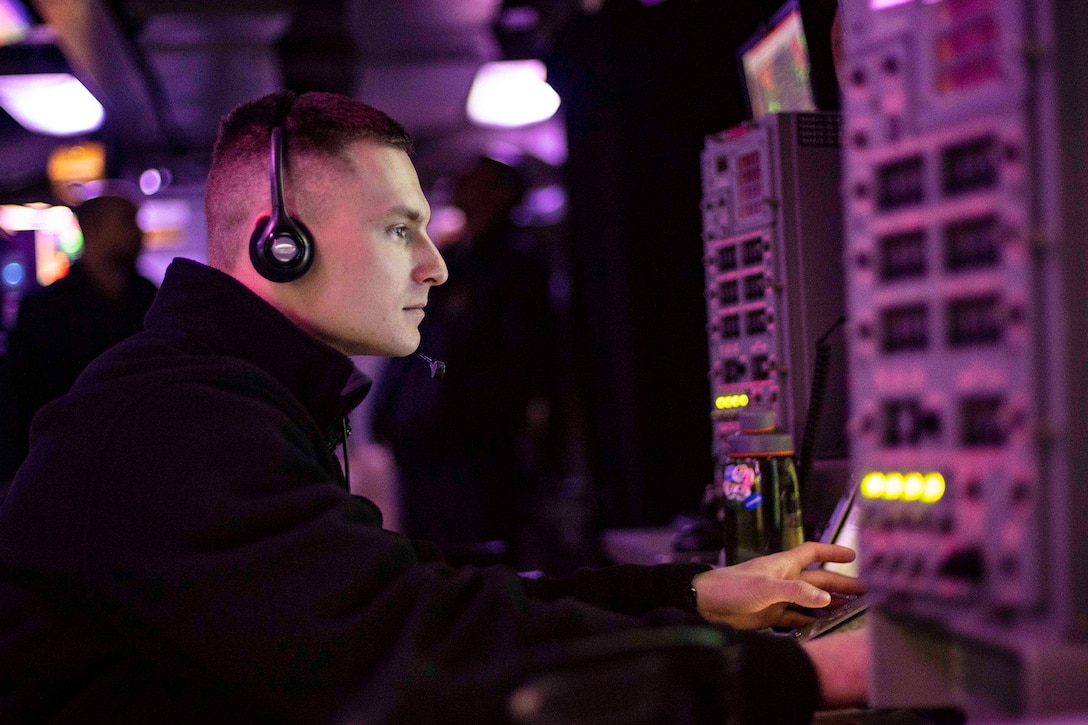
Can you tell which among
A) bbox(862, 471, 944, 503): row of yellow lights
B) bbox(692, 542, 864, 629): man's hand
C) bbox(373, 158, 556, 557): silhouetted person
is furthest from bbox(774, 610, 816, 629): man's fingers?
bbox(373, 158, 556, 557): silhouetted person

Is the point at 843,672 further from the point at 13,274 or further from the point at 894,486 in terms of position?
the point at 13,274

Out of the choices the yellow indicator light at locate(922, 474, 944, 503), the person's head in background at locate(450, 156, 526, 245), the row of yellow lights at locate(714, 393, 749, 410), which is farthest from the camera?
the person's head in background at locate(450, 156, 526, 245)

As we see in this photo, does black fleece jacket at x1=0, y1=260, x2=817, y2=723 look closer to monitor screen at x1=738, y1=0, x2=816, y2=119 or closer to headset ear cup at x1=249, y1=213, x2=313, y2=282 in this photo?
headset ear cup at x1=249, y1=213, x2=313, y2=282

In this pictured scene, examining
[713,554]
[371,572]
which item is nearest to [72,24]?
[713,554]

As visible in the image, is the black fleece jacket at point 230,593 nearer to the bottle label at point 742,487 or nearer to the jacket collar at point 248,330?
the jacket collar at point 248,330

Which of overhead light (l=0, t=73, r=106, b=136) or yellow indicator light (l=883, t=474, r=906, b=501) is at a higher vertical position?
overhead light (l=0, t=73, r=106, b=136)

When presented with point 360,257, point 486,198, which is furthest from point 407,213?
point 486,198

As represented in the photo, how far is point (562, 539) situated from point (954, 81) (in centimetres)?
428

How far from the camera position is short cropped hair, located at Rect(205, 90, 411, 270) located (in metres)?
1.33

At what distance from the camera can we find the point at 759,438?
1.52 m

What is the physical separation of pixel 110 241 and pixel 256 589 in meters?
2.41

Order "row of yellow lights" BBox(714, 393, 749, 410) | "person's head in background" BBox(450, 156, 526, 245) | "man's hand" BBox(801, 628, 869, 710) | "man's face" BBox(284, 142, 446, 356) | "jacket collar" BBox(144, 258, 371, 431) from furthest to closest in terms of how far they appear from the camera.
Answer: "person's head in background" BBox(450, 156, 526, 245)
"row of yellow lights" BBox(714, 393, 749, 410)
"man's face" BBox(284, 142, 446, 356)
"jacket collar" BBox(144, 258, 371, 431)
"man's hand" BBox(801, 628, 869, 710)

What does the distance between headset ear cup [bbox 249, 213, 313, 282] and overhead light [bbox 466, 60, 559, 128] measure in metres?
4.30

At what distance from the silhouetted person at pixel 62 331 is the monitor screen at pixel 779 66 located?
70.4 inches
